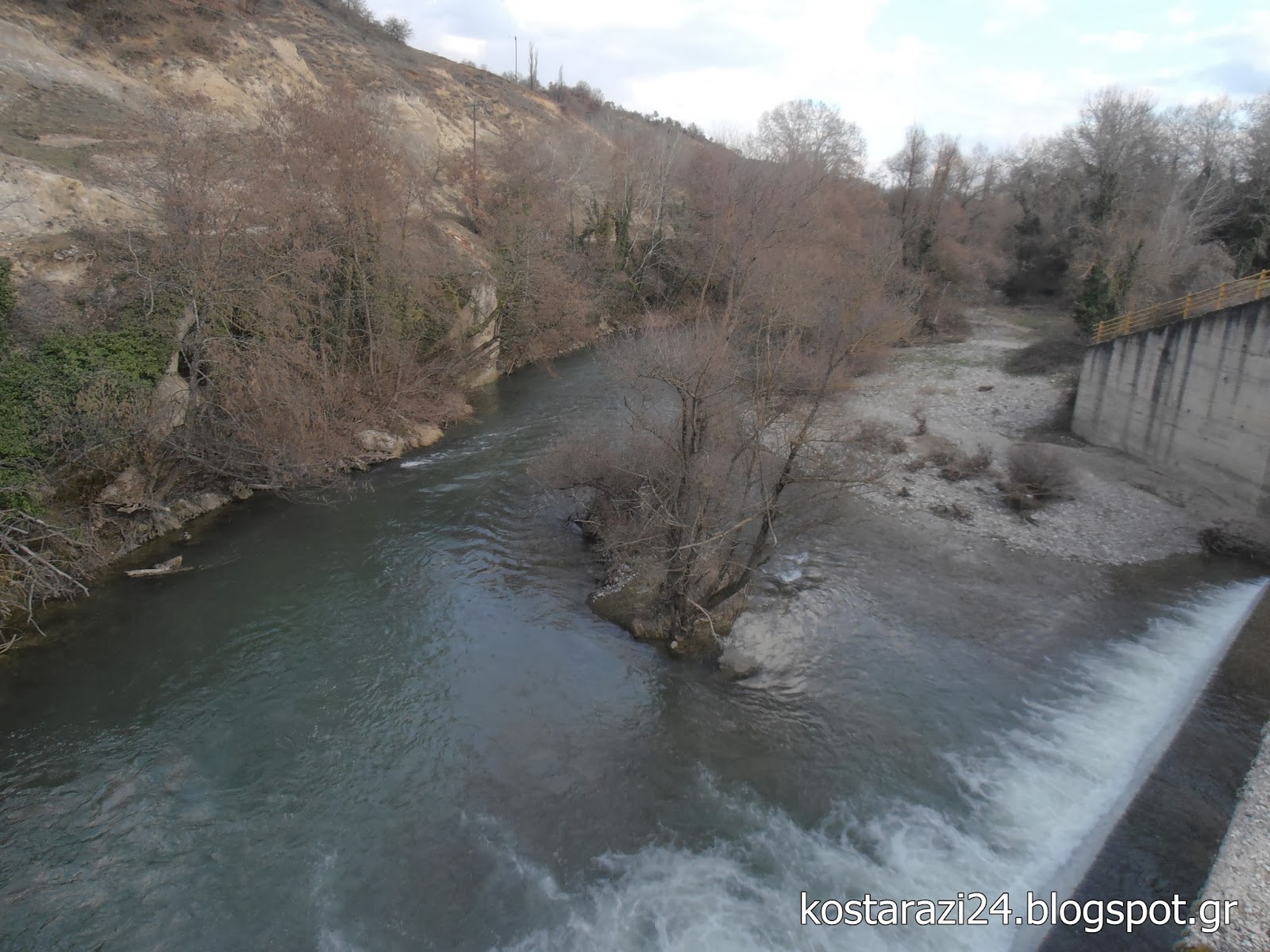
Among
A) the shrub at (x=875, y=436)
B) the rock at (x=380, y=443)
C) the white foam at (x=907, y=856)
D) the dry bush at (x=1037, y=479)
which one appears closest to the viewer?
the white foam at (x=907, y=856)

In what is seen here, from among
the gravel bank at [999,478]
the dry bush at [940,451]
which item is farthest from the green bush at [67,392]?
the dry bush at [940,451]

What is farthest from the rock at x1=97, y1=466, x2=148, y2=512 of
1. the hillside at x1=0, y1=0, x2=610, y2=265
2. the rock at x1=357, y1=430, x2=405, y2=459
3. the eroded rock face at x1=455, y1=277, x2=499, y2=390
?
the eroded rock face at x1=455, y1=277, x2=499, y2=390

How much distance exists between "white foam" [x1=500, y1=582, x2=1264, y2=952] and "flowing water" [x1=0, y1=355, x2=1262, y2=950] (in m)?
0.03

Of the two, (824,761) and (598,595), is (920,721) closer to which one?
(824,761)

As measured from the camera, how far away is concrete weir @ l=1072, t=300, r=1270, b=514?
16.0 metres

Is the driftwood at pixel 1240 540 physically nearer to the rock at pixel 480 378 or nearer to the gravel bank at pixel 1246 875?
the gravel bank at pixel 1246 875

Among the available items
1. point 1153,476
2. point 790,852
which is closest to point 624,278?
point 1153,476

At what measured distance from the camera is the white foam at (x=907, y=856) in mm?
7855

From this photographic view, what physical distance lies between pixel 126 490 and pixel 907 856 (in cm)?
1554

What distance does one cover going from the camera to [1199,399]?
57.2 ft

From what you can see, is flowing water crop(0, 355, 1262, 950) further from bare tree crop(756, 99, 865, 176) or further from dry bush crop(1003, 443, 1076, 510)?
bare tree crop(756, 99, 865, 176)

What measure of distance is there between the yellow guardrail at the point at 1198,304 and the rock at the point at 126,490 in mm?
24382

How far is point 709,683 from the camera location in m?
11.6

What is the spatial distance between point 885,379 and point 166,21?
3323 cm
